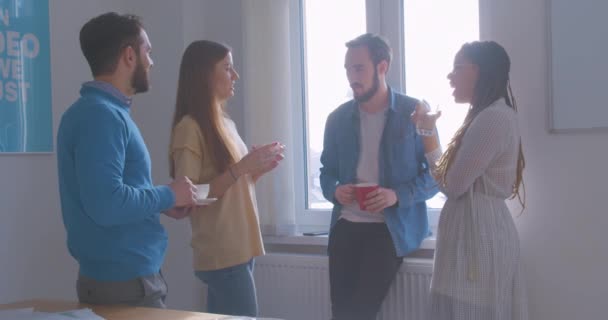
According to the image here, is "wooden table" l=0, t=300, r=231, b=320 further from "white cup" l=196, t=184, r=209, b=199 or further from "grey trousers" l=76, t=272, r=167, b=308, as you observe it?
"white cup" l=196, t=184, r=209, b=199

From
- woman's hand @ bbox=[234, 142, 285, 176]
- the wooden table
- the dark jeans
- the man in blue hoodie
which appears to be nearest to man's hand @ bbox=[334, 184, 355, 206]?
the dark jeans

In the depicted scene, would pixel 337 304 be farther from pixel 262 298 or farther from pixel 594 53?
pixel 594 53

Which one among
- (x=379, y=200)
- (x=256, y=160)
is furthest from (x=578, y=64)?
(x=256, y=160)

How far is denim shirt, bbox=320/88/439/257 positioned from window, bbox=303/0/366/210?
21.4 inches

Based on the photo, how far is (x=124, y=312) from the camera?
155 centimetres

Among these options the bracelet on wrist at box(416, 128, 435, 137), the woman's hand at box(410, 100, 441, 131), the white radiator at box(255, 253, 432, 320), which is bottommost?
the white radiator at box(255, 253, 432, 320)

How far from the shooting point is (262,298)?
3.23m

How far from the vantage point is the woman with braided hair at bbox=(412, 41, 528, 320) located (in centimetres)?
211

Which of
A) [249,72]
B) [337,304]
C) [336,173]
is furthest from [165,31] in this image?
[337,304]

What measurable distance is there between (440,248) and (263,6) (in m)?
1.59

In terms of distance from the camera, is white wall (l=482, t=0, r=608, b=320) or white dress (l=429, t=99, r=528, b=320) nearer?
white dress (l=429, t=99, r=528, b=320)

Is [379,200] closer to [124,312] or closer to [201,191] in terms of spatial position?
[201,191]

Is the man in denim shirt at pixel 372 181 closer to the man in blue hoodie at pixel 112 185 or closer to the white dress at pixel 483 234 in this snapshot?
the white dress at pixel 483 234

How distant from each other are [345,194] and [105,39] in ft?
3.81
